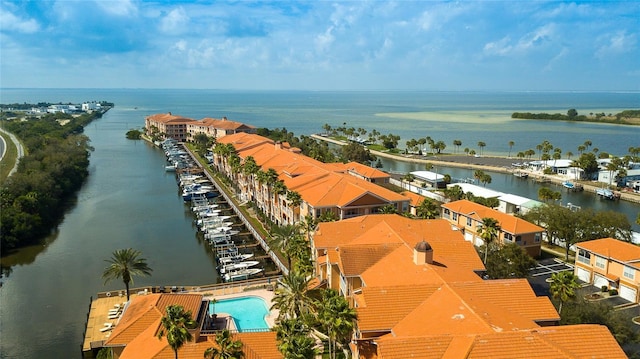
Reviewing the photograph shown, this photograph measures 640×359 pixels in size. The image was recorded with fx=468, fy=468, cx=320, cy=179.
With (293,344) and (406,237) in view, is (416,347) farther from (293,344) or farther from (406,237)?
(406,237)

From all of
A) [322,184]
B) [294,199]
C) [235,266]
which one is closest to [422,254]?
[235,266]

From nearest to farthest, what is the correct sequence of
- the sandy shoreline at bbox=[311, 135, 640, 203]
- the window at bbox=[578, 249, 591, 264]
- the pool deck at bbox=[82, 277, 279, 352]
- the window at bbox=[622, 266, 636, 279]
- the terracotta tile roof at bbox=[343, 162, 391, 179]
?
the pool deck at bbox=[82, 277, 279, 352] < the window at bbox=[622, 266, 636, 279] < the window at bbox=[578, 249, 591, 264] < the terracotta tile roof at bbox=[343, 162, 391, 179] < the sandy shoreline at bbox=[311, 135, 640, 203]

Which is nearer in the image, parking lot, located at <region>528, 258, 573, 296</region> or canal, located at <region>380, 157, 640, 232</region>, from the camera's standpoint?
parking lot, located at <region>528, 258, 573, 296</region>

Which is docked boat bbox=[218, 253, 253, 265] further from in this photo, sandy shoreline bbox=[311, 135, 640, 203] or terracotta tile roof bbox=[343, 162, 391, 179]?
sandy shoreline bbox=[311, 135, 640, 203]

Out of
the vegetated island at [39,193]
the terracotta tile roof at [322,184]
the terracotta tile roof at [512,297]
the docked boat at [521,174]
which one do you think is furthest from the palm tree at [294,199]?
the docked boat at [521,174]

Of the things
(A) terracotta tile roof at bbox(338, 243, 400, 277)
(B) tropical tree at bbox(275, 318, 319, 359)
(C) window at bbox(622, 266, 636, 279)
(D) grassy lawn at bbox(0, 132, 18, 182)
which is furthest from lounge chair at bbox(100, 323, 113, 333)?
(D) grassy lawn at bbox(0, 132, 18, 182)

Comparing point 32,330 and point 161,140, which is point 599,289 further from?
point 161,140

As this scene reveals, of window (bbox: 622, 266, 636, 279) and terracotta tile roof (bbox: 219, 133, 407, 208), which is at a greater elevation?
terracotta tile roof (bbox: 219, 133, 407, 208)

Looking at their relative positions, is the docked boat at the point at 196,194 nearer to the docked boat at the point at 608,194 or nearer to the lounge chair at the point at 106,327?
the lounge chair at the point at 106,327

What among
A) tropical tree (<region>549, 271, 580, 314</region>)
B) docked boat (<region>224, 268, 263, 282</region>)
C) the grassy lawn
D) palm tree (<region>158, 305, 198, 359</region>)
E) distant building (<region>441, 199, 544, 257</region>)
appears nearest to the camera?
palm tree (<region>158, 305, 198, 359</region>)

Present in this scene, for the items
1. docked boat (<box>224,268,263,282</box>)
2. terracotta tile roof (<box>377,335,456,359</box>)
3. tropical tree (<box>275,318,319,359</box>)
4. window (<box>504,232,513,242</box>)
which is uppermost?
terracotta tile roof (<box>377,335,456,359</box>)
